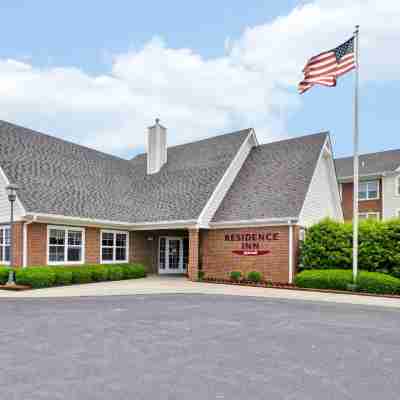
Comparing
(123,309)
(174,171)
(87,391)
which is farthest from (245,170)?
(87,391)

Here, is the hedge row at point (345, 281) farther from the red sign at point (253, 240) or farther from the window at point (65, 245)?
the window at point (65, 245)

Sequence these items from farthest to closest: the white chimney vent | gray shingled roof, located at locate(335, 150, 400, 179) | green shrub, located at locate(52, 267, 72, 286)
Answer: gray shingled roof, located at locate(335, 150, 400, 179) < the white chimney vent < green shrub, located at locate(52, 267, 72, 286)

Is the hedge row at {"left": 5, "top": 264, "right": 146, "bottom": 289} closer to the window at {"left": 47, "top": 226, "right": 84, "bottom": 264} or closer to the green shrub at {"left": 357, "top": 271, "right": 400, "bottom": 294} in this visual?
the window at {"left": 47, "top": 226, "right": 84, "bottom": 264}

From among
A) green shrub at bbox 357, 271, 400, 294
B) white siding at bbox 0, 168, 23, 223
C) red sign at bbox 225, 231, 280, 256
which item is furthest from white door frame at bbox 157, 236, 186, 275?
green shrub at bbox 357, 271, 400, 294

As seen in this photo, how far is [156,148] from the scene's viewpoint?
26562 mm

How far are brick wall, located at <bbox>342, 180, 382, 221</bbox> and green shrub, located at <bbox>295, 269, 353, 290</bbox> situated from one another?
20819mm

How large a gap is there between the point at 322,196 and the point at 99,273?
12676mm

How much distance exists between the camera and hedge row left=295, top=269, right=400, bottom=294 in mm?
14562

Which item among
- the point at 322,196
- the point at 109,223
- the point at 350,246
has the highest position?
the point at 322,196

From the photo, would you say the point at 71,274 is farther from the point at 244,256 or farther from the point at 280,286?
the point at 280,286

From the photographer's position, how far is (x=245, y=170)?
23.1 m

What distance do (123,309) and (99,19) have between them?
38.3 ft

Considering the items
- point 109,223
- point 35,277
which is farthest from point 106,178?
point 35,277

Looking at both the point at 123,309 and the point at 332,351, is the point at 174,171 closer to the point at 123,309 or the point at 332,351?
the point at 123,309
